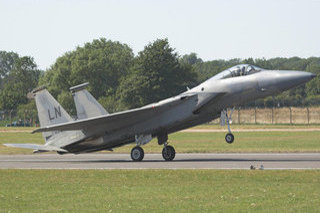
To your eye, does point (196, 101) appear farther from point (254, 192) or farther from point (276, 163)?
point (254, 192)

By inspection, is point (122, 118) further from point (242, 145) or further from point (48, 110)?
point (242, 145)

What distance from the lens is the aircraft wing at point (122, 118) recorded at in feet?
75.8

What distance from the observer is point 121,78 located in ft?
313

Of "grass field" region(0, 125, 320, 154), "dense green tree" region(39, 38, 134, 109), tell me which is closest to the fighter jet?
"grass field" region(0, 125, 320, 154)

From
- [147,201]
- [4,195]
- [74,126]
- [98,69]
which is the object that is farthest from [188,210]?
[98,69]

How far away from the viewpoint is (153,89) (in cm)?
7931

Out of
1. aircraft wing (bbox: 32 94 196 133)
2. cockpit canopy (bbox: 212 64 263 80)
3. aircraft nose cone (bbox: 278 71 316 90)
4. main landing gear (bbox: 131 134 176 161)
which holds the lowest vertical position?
main landing gear (bbox: 131 134 176 161)

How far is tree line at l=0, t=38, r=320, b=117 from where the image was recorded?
80250 mm

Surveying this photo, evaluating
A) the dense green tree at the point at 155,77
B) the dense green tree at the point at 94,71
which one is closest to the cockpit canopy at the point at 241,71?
the dense green tree at the point at 155,77

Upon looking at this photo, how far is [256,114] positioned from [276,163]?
52.4 m

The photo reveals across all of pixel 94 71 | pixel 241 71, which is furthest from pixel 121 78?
pixel 241 71

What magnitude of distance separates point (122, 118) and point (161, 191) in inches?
380

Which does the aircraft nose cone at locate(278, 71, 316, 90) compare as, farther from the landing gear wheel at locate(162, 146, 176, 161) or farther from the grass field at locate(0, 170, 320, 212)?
the landing gear wheel at locate(162, 146, 176, 161)

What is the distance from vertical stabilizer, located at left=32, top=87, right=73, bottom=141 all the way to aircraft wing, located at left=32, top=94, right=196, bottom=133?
1.37 meters
